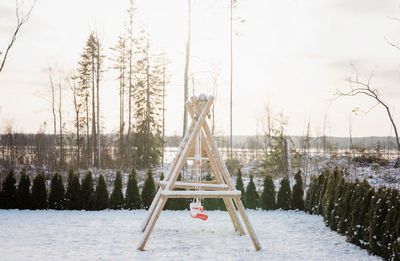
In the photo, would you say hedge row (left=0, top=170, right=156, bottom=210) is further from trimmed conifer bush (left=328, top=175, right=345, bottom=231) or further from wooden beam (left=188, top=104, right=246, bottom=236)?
trimmed conifer bush (left=328, top=175, right=345, bottom=231)

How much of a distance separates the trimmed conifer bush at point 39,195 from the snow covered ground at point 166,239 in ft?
3.90

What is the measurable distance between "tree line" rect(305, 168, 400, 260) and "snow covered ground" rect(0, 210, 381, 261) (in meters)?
0.23

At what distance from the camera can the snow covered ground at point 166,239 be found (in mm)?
7057

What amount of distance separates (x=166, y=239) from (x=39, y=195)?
20.6 ft

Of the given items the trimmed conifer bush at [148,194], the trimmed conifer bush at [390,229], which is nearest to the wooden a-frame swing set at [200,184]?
the trimmed conifer bush at [390,229]

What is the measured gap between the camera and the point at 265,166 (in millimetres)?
20125

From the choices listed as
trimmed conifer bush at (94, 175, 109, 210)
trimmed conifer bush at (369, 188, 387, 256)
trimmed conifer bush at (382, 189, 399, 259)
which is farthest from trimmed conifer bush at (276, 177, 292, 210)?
trimmed conifer bush at (382, 189, 399, 259)

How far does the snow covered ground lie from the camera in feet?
23.2

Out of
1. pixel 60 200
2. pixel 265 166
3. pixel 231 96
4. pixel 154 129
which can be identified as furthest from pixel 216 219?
pixel 154 129

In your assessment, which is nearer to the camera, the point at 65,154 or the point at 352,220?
the point at 352,220

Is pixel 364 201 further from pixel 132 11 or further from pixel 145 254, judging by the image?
pixel 132 11

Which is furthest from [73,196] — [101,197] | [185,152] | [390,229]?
[390,229]

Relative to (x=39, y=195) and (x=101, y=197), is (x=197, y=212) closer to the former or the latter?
(x=101, y=197)

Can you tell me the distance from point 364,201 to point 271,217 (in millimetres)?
3989
